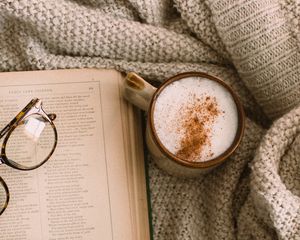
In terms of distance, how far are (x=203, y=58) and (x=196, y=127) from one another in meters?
0.13

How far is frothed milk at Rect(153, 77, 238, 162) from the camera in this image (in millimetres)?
603

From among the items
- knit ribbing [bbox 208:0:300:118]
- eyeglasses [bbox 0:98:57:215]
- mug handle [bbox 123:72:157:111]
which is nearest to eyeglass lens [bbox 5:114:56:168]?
eyeglasses [bbox 0:98:57:215]

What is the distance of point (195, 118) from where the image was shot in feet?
1.99

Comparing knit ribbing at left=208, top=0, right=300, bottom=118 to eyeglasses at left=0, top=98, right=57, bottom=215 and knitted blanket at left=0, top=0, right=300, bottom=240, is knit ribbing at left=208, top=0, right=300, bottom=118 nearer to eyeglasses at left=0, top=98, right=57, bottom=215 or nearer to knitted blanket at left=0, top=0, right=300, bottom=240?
knitted blanket at left=0, top=0, right=300, bottom=240

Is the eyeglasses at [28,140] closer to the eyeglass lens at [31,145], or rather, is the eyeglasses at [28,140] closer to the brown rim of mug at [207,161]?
the eyeglass lens at [31,145]

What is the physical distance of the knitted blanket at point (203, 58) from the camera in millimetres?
649

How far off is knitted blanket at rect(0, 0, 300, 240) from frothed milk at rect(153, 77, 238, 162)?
6 cm

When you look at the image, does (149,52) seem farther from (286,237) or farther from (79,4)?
(286,237)

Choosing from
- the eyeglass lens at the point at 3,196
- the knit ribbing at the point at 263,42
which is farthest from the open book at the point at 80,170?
the knit ribbing at the point at 263,42

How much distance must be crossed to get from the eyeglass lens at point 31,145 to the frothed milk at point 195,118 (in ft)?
0.48

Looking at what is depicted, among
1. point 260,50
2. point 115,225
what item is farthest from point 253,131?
point 115,225

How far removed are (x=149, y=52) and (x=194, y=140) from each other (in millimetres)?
153

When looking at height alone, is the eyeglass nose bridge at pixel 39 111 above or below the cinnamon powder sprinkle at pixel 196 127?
below

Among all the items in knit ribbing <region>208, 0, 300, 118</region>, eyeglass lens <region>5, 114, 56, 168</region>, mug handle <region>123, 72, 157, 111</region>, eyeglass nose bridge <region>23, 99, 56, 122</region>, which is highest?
knit ribbing <region>208, 0, 300, 118</region>
